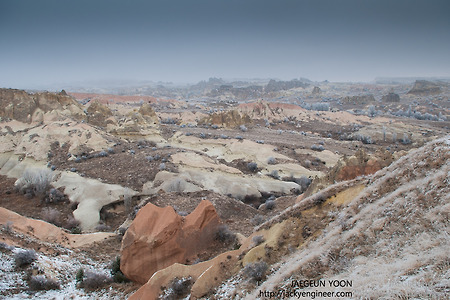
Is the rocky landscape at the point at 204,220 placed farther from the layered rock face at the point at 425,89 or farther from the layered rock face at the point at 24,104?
the layered rock face at the point at 425,89

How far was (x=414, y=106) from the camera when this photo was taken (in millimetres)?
95750

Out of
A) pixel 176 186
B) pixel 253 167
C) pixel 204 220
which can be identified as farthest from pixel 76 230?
pixel 253 167

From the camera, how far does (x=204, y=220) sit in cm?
Answer: 1148

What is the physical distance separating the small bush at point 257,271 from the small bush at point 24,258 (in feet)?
26.1

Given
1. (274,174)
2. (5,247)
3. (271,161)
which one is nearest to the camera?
(5,247)

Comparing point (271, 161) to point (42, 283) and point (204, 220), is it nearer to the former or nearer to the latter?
point (204, 220)

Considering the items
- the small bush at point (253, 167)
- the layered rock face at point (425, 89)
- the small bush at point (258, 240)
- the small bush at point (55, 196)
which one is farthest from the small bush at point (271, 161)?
the layered rock face at point (425, 89)

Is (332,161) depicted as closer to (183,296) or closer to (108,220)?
(108,220)

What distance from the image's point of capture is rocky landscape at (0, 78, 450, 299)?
5734 millimetres

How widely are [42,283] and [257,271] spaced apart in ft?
24.6

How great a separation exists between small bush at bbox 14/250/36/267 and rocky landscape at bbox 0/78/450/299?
4cm

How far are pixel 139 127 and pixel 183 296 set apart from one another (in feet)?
101

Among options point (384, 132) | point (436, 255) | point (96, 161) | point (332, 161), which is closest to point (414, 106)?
point (384, 132)

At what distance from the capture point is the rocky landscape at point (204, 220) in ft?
18.8
